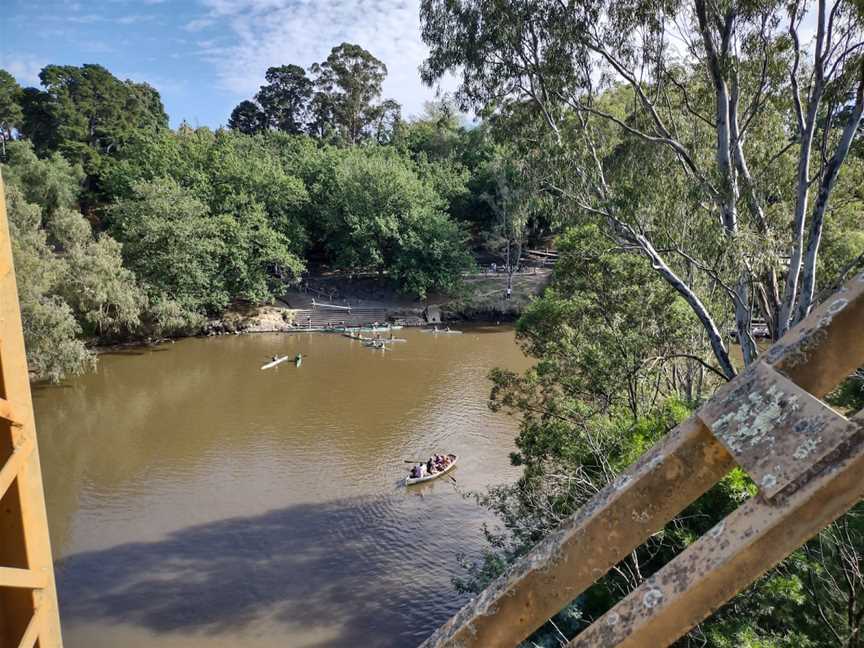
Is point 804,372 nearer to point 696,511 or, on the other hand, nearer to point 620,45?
point 696,511

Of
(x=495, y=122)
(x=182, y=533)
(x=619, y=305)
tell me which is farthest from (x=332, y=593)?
(x=495, y=122)


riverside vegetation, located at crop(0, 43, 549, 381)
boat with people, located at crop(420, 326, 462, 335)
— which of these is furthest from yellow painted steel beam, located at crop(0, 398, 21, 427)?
boat with people, located at crop(420, 326, 462, 335)

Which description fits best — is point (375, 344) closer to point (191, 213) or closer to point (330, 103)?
point (191, 213)

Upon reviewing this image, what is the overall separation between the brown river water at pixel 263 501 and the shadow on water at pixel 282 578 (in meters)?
0.03

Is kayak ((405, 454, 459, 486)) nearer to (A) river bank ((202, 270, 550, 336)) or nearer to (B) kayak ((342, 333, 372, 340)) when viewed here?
(B) kayak ((342, 333, 372, 340))

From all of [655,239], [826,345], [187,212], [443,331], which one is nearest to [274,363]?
[443,331]

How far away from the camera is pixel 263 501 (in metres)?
11.9

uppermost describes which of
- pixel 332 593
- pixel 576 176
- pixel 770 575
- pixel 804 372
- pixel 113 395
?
pixel 576 176

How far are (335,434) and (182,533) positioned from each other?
4.88 meters

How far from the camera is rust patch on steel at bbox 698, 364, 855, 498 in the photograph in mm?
818

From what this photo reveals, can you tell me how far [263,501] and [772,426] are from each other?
483 inches

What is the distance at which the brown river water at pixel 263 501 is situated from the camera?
8.73m

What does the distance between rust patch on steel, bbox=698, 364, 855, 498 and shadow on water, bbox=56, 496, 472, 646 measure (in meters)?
8.55

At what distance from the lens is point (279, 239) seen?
28484 millimetres
